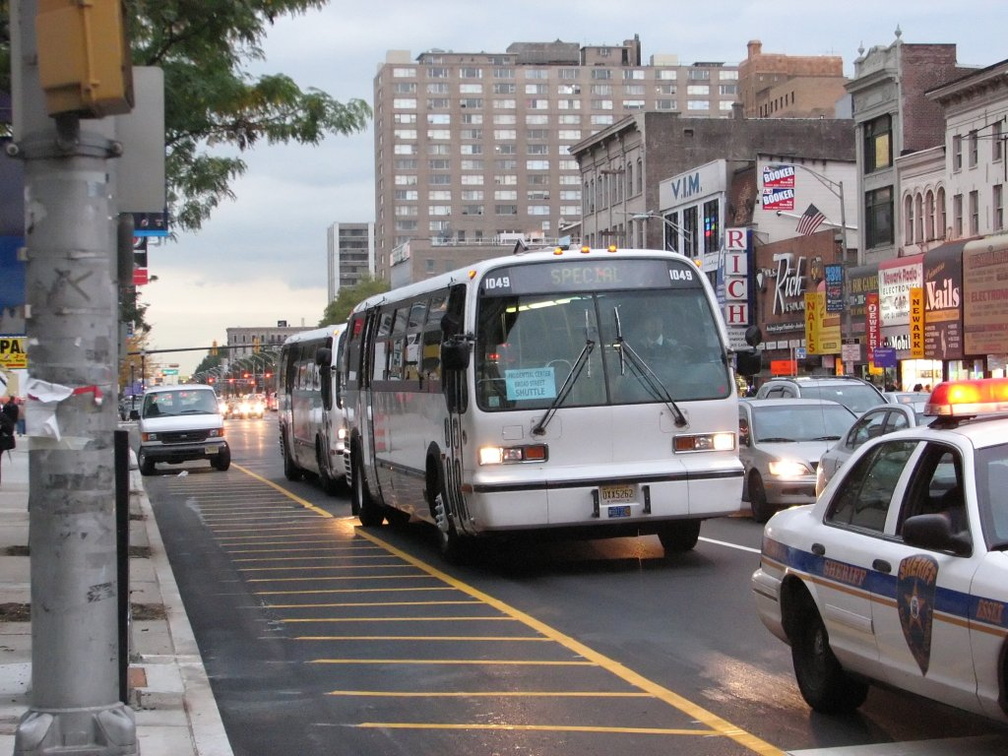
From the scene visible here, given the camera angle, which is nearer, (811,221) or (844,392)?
(844,392)

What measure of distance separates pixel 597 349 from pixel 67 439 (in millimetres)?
9269

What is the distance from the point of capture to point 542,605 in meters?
12.8

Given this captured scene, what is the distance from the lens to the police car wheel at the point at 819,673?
7.96 meters

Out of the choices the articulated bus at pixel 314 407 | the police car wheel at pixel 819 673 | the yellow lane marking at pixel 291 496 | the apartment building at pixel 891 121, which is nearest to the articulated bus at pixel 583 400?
the police car wheel at pixel 819 673

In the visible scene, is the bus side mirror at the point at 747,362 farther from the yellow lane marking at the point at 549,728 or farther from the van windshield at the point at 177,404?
the van windshield at the point at 177,404

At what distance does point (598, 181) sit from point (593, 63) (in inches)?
4224

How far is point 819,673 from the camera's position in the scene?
26.6ft

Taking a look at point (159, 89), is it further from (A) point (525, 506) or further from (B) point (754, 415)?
(B) point (754, 415)

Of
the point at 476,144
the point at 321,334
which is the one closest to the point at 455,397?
the point at 321,334

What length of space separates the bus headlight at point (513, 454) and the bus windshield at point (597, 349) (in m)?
0.39

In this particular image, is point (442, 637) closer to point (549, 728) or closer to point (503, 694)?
point (503, 694)

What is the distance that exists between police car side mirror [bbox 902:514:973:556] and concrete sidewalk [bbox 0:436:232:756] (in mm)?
3496

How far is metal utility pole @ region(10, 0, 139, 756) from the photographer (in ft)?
19.5

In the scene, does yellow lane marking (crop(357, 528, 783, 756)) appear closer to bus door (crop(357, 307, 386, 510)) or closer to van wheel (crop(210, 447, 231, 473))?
bus door (crop(357, 307, 386, 510))
